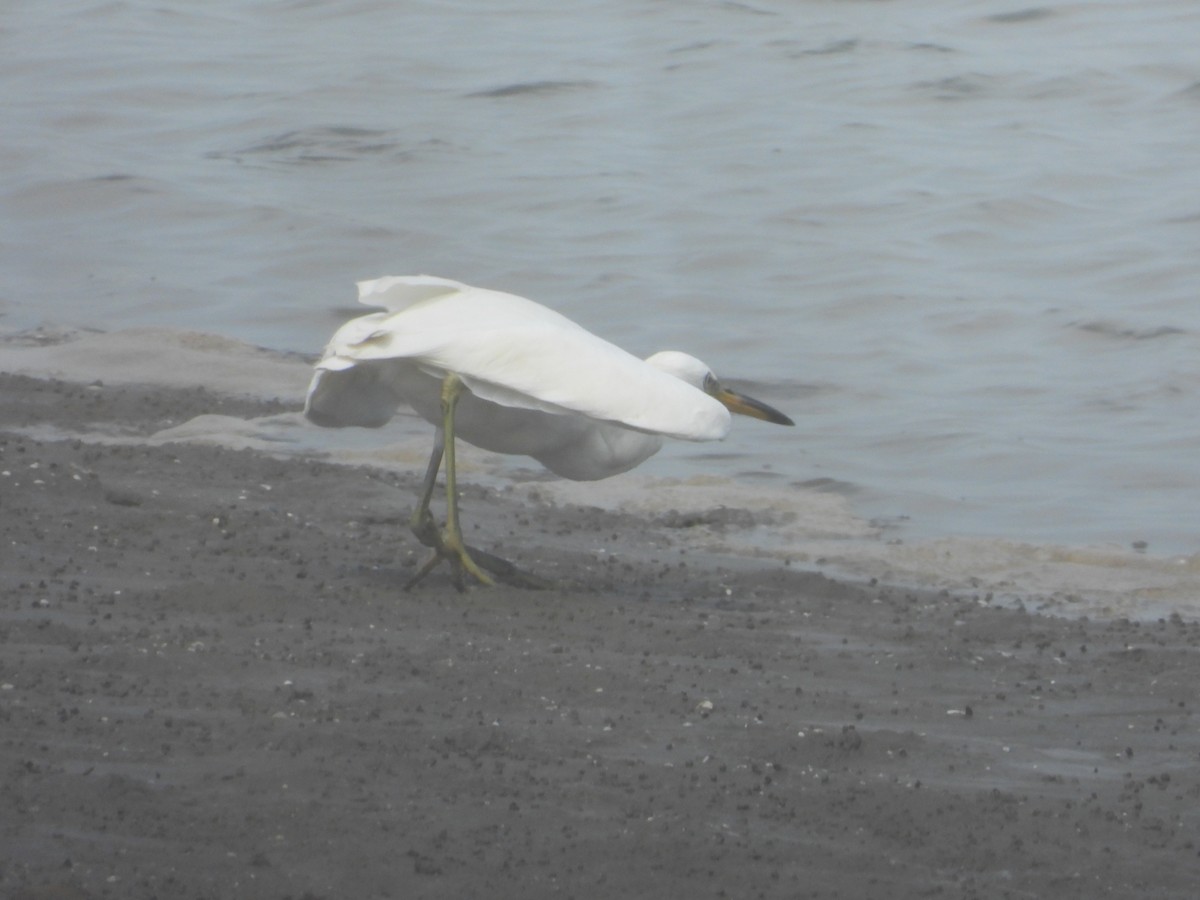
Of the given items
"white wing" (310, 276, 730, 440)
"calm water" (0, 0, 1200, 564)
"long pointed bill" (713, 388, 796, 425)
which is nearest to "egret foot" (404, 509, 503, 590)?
"white wing" (310, 276, 730, 440)

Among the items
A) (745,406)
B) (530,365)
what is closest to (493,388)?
(530,365)

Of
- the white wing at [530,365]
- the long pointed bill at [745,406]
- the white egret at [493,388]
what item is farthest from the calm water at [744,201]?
the white wing at [530,365]

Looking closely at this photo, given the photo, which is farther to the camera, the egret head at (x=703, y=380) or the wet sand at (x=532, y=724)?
the egret head at (x=703, y=380)

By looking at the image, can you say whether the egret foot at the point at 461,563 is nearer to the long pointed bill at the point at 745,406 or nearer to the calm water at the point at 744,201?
the long pointed bill at the point at 745,406

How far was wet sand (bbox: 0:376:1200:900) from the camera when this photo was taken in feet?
12.6

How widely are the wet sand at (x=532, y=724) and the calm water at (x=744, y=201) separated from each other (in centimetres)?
293

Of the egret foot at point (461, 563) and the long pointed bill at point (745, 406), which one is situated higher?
the long pointed bill at point (745, 406)

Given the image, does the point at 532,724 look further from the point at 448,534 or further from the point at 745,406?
the point at 745,406

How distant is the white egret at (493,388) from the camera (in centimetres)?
638

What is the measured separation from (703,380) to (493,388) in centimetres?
127

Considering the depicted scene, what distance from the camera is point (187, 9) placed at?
87.4ft

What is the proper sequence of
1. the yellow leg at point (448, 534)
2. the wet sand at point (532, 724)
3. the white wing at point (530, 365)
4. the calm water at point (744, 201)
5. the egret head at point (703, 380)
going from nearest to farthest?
1. the wet sand at point (532, 724)
2. the white wing at point (530, 365)
3. the yellow leg at point (448, 534)
4. the egret head at point (703, 380)
5. the calm water at point (744, 201)

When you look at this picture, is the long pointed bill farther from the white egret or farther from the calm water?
the calm water

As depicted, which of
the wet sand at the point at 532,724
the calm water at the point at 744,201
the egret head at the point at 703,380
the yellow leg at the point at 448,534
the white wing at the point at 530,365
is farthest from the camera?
the calm water at the point at 744,201
